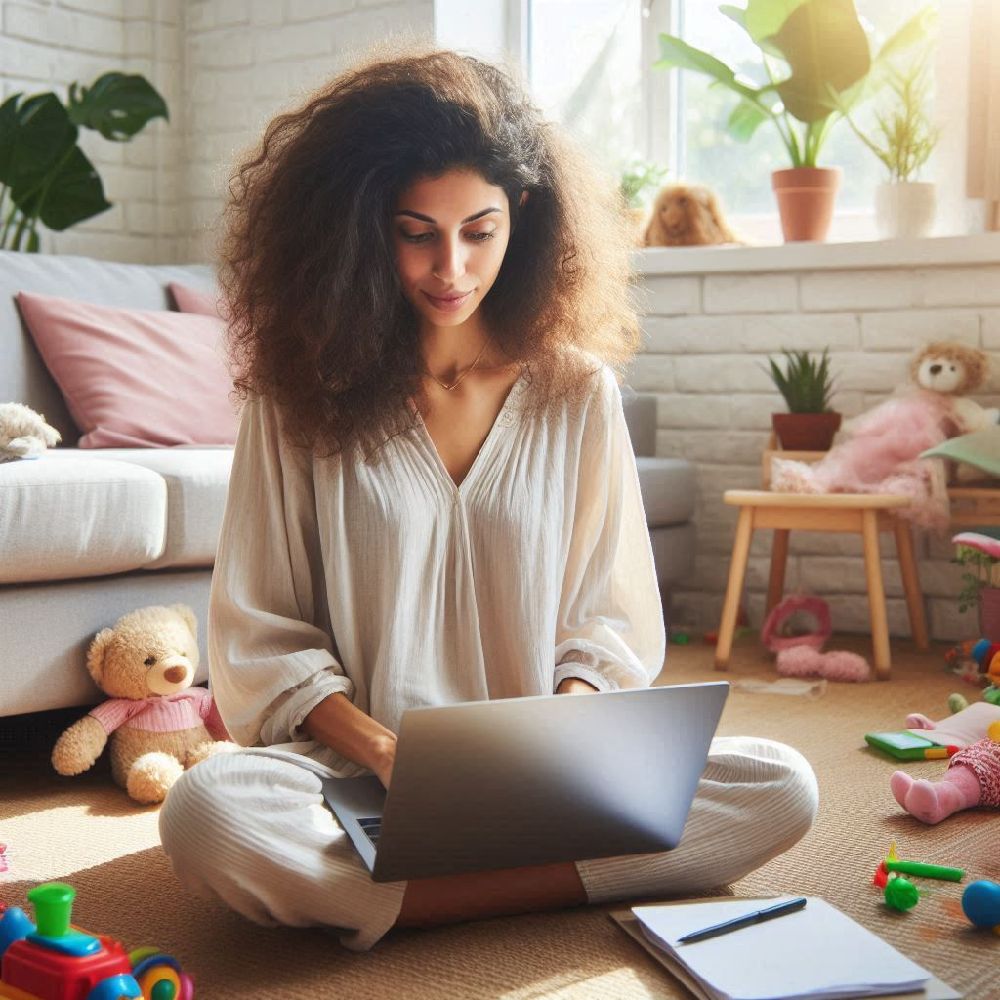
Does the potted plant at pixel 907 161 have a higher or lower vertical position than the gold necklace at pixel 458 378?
higher

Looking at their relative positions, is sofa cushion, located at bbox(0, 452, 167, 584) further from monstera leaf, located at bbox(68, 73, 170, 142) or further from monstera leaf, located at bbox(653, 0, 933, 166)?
monstera leaf, located at bbox(653, 0, 933, 166)

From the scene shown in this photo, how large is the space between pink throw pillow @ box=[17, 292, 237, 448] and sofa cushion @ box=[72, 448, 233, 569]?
0.45 metres

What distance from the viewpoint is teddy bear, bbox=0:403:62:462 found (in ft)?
6.87

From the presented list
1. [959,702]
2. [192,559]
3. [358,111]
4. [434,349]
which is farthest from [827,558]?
[358,111]

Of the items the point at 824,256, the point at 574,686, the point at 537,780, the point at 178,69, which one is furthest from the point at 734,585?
the point at 178,69

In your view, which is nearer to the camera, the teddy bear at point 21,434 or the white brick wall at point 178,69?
the teddy bear at point 21,434

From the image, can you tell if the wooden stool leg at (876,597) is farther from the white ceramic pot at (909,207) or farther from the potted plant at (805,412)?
the white ceramic pot at (909,207)

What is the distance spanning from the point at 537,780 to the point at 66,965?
0.41 meters

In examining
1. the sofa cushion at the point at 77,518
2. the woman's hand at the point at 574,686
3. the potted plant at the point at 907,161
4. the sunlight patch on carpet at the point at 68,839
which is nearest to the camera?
the woman's hand at the point at 574,686

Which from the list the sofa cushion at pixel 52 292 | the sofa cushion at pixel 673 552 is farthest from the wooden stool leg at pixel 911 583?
the sofa cushion at pixel 52 292

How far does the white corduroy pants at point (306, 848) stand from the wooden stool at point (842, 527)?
138 centimetres

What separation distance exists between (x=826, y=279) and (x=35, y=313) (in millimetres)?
1750

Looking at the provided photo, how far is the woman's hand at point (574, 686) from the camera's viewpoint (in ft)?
4.96

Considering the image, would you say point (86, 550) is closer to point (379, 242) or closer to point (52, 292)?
point (379, 242)
